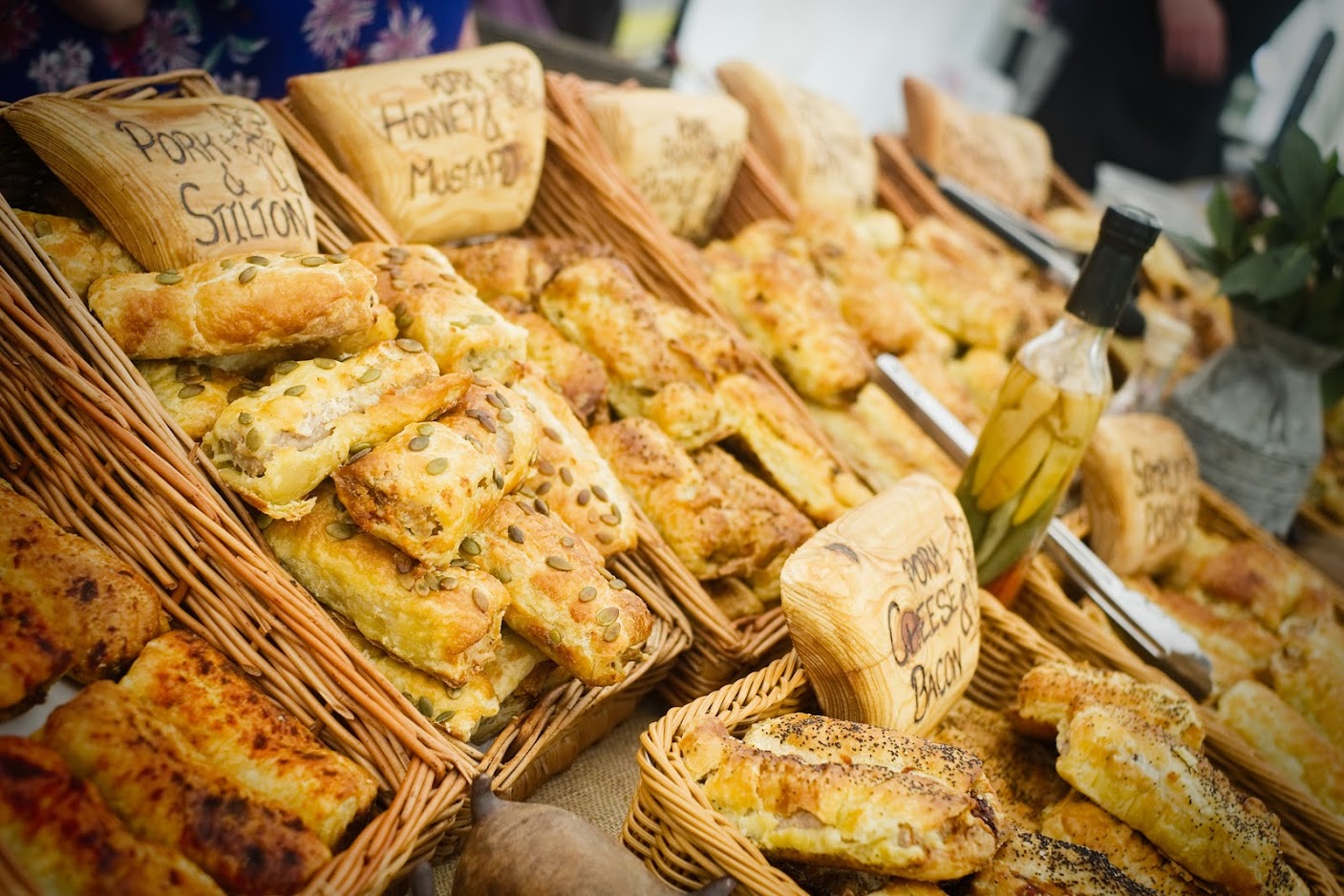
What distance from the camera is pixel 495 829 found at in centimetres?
120

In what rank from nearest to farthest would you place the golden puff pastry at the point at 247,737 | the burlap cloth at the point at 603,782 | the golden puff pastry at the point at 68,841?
the golden puff pastry at the point at 68,841 < the golden puff pastry at the point at 247,737 < the burlap cloth at the point at 603,782

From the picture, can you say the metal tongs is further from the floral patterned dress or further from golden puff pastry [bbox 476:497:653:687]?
the floral patterned dress

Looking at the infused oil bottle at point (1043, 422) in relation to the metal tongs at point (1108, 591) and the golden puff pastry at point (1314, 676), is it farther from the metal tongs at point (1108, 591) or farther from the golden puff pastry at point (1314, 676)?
the golden puff pastry at point (1314, 676)

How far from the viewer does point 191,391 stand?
1490 mm

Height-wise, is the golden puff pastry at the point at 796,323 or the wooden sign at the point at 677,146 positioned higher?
the wooden sign at the point at 677,146

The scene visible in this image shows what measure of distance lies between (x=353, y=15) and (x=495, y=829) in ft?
8.52

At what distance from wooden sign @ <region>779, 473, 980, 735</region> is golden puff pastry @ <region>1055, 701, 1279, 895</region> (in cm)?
27

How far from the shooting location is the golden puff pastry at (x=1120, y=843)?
1.60 metres

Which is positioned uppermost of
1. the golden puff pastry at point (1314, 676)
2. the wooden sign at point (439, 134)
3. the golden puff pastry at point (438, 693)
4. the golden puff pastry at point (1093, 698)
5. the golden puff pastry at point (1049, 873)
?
the wooden sign at point (439, 134)

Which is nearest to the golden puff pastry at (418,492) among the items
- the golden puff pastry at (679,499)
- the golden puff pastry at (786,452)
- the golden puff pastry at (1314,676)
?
the golden puff pastry at (679,499)

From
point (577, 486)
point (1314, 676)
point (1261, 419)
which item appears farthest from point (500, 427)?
point (1261, 419)

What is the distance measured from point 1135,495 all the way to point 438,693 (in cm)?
209

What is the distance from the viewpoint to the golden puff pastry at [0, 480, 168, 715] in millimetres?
1136

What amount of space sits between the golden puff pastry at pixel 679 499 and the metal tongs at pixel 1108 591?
70 cm
